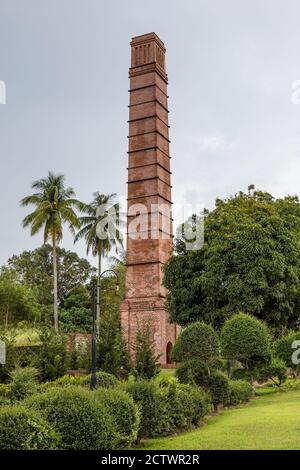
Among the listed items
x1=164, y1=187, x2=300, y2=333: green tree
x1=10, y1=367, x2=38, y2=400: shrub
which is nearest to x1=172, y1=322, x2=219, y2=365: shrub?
x1=10, y1=367, x2=38, y2=400: shrub

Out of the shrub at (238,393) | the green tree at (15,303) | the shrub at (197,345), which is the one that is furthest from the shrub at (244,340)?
the green tree at (15,303)

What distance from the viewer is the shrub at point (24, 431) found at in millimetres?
6848

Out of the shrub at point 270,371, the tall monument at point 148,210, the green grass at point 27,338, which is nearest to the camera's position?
the shrub at point 270,371

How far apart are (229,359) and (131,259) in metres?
11.5

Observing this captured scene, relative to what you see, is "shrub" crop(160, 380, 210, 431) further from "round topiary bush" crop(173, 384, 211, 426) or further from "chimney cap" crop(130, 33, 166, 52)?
"chimney cap" crop(130, 33, 166, 52)

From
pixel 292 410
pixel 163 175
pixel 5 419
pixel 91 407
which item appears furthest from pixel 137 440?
pixel 163 175

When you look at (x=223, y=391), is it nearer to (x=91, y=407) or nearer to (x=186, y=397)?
(x=186, y=397)

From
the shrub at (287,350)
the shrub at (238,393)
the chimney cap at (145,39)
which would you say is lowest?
the shrub at (238,393)

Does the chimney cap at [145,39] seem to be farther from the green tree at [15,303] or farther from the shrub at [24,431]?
the shrub at [24,431]

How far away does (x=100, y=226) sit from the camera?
37594 mm

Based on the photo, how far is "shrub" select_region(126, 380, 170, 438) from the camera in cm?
1010

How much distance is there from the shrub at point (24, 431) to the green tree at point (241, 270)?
54.4ft

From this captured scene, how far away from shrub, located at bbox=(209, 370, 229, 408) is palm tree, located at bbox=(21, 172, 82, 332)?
18.8m
